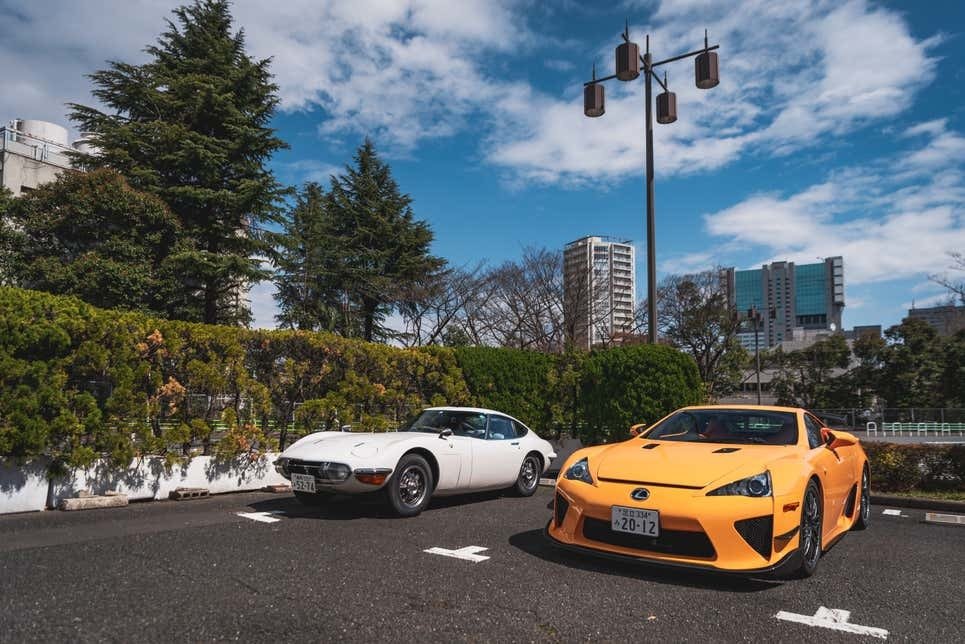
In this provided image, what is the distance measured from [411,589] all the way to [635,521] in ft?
5.07

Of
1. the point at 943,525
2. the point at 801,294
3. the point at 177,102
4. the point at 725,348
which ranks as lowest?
the point at 943,525

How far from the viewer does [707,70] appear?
10.8 m

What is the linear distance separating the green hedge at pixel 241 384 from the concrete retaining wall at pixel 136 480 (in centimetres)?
21

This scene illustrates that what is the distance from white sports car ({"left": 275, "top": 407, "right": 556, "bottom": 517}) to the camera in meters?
6.45

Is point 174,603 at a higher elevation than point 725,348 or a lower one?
lower

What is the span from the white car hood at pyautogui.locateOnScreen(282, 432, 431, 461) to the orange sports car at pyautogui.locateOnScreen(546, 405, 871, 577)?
242cm

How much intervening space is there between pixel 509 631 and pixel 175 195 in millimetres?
23789

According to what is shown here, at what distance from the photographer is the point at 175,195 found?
75.8 feet

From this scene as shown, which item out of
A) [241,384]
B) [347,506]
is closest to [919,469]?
[347,506]

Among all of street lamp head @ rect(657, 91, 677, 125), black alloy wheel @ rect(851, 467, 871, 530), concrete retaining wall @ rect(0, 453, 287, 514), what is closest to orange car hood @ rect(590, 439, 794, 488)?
black alloy wheel @ rect(851, 467, 871, 530)

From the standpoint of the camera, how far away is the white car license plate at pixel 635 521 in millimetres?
4131

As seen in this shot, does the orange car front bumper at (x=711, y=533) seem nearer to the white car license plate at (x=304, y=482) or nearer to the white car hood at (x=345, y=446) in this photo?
the white car hood at (x=345, y=446)

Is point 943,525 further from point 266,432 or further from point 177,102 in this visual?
point 177,102

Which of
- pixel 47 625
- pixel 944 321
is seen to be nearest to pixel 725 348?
pixel 944 321
